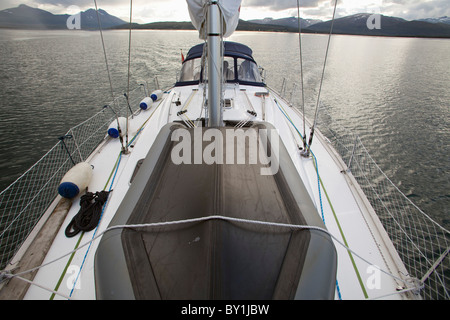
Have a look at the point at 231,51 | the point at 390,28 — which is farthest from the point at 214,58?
the point at 390,28

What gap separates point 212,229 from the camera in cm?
140

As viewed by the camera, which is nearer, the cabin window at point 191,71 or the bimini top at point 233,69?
the bimini top at point 233,69

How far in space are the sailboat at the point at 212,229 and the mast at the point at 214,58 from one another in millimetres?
13

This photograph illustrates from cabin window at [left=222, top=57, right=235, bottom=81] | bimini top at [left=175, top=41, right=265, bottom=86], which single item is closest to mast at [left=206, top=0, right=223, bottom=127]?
bimini top at [left=175, top=41, right=265, bottom=86]

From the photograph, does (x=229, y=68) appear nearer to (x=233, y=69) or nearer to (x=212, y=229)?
(x=233, y=69)

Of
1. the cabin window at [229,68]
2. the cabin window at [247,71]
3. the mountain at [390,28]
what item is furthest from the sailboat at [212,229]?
the mountain at [390,28]

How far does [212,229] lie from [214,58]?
237 centimetres

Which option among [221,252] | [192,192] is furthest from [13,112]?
[221,252]

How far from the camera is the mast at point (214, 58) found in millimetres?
2867

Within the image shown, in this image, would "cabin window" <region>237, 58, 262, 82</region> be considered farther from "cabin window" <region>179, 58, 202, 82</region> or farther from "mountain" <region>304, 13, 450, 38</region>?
"mountain" <region>304, 13, 450, 38</region>

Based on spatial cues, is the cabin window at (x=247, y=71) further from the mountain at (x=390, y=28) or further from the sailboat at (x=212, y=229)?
the mountain at (x=390, y=28)

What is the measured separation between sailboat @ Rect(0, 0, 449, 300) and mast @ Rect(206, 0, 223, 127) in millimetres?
13

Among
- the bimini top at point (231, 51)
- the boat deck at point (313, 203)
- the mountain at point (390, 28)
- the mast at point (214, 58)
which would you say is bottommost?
the boat deck at point (313, 203)

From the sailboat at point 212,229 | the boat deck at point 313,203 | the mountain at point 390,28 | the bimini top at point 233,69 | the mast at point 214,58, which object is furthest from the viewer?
the mountain at point 390,28
